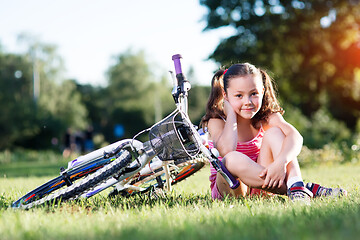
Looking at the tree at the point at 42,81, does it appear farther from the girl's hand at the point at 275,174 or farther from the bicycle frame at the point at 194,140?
the girl's hand at the point at 275,174

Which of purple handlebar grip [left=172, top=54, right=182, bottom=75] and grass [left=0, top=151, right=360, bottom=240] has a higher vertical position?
purple handlebar grip [left=172, top=54, right=182, bottom=75]

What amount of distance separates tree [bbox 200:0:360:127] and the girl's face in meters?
12.3

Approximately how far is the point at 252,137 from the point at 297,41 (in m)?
15.1

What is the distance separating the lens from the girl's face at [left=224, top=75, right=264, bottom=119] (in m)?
3.38

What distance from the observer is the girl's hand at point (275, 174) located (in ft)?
10.3

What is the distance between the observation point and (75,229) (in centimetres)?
218

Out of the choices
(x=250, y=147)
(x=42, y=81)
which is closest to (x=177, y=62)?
(x=250, y=147)

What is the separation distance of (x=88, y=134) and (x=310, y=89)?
47.7 feet

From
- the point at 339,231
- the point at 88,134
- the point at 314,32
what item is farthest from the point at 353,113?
the point at 339,231

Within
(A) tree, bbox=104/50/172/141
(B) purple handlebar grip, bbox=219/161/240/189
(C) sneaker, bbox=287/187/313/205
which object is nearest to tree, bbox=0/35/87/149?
(A) tree, bbox=104/50/172/141

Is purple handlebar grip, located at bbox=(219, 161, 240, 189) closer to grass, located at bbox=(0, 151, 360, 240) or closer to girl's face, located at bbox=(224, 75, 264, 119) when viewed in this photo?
grass, located at bbox=(0, 151, 360, 240)

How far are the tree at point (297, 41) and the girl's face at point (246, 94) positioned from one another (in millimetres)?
12314

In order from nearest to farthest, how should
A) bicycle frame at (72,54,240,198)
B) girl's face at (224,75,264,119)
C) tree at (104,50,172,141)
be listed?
bicycle frame at (72,54,240,198) < girl's face at (224,75,264,119) < tree at (104,50,172,141)

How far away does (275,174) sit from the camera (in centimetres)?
315
